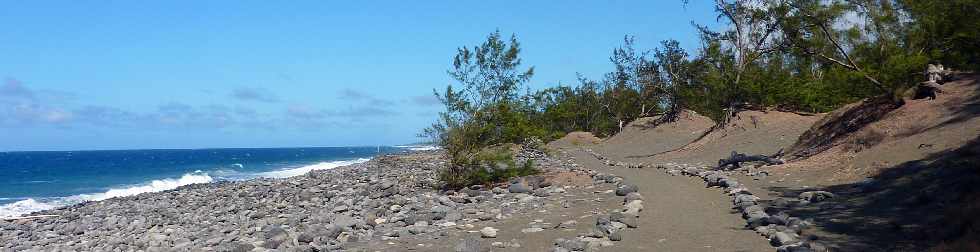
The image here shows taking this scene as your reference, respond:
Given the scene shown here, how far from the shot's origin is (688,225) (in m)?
10.3

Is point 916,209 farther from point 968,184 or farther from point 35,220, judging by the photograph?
point 35,220

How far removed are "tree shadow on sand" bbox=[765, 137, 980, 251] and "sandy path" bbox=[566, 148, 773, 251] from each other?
80cm

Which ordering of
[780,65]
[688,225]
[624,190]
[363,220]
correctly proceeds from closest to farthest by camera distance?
[688,225] < [363,220] < [624,190] < [780,65]

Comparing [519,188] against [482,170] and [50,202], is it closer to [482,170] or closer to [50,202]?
[482,170]

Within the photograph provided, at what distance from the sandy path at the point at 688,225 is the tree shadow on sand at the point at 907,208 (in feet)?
2.63

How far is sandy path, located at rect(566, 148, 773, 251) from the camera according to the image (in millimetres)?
8875

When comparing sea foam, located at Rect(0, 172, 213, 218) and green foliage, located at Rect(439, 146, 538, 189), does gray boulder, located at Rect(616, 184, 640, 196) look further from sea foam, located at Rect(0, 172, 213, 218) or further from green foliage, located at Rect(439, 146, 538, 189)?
sea foam, located at Rect(0, 172, 213, 218)

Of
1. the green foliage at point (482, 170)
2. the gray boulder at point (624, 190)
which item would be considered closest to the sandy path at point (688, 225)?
the gray boulder at point (624, 190)

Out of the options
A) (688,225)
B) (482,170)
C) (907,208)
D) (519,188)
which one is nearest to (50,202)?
(482,170)

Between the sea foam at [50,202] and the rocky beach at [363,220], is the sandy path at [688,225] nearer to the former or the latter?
the rocky beach at [363,220]

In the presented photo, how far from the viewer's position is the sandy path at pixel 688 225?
29.1 feet

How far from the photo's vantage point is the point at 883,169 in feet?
41.9

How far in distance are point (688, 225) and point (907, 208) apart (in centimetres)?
290

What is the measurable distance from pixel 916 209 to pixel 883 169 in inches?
145
